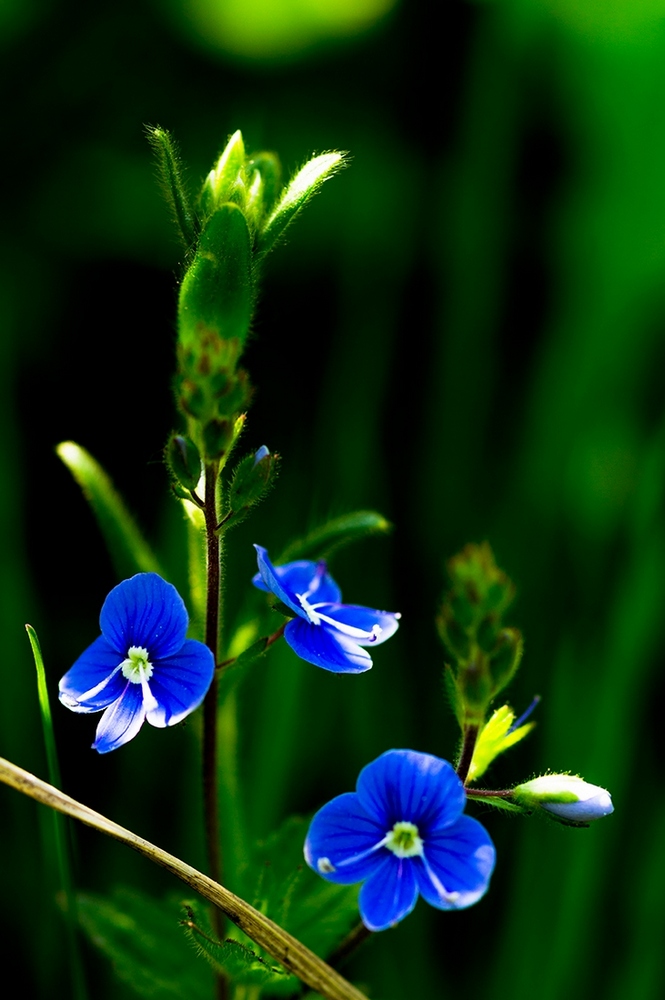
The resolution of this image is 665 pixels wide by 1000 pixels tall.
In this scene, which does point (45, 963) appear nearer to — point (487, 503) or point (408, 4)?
point (487, 503)

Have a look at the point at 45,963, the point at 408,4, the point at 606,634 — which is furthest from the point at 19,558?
the point at 408,4

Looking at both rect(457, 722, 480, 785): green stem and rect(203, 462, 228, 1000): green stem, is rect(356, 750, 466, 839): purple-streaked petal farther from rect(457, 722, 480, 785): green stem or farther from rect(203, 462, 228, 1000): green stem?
rect(203, 462, 228, 1000): green stem

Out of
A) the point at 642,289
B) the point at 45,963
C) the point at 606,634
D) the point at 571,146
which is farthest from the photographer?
the point at 571,146

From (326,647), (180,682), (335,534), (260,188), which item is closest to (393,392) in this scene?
(335,534)

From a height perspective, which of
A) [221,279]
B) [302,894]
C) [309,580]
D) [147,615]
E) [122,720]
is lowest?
[302,894]

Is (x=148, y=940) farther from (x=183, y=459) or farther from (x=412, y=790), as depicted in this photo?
(x=183, y=459)

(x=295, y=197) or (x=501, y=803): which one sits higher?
(x=295, y=197)

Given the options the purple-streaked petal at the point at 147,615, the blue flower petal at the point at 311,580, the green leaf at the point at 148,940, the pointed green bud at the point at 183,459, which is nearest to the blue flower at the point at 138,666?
the purple-streaked petal at the point at 147,615
